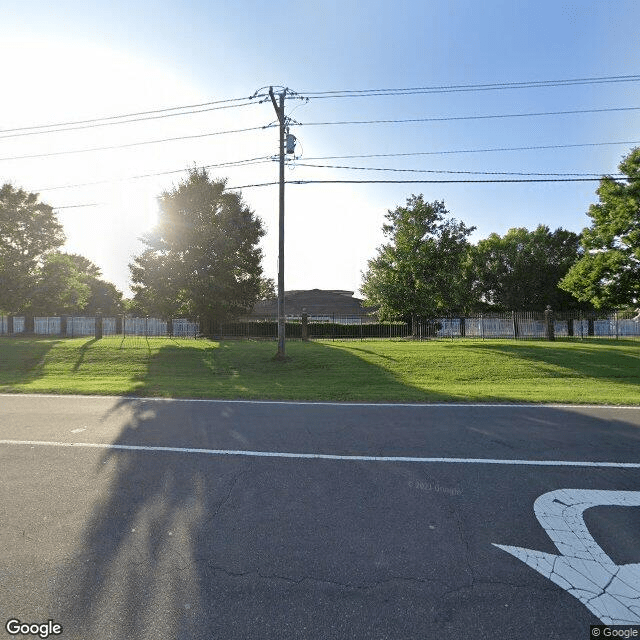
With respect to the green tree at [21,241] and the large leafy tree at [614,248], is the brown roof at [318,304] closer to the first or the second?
the green tree at [21,241]

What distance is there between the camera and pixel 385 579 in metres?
2.79

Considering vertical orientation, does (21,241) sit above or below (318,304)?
above

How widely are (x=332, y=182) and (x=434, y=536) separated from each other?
14338mm

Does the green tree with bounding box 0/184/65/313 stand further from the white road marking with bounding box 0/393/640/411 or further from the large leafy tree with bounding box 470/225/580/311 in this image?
the large leafy tree with bounding box 470/225/580/311

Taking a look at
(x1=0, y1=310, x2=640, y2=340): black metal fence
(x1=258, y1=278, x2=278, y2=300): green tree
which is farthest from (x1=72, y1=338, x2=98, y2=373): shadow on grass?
(x1=258, y1=278, x2=278, y2=300): green tree

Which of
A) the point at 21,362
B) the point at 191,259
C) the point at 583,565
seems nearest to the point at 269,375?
the point at 21,362

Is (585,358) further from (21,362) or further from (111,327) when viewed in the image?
(111,327)

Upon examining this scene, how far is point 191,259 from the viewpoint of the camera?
26781 mm

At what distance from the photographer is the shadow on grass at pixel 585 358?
14102mm

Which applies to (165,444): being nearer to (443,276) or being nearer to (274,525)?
(274,525)

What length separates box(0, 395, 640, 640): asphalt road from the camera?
2.45m

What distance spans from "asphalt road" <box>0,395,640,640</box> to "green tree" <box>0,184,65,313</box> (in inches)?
1283

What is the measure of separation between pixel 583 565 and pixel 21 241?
139 feet

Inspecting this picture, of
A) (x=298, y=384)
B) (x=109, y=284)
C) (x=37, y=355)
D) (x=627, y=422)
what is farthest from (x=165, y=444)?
(x=109, y=284)
